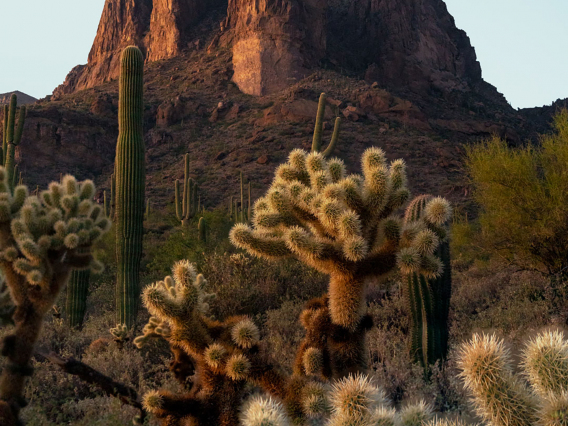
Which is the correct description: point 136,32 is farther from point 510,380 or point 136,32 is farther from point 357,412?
point 510,380

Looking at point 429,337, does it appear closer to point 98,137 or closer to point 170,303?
point 170,303

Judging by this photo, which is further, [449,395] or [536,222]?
[536,222]

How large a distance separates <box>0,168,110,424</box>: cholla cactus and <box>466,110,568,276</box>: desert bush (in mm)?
Answer: 7900

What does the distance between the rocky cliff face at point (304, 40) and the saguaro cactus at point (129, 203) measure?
44.6 m

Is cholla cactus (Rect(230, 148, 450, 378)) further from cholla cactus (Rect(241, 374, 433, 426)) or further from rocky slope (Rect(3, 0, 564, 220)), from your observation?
rocky slope (Rect(3, 0, 564, 220))

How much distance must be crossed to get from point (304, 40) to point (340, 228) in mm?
57552

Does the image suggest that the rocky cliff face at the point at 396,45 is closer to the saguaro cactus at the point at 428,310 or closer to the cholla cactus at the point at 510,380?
the saguaro cactus at the point at 428,310

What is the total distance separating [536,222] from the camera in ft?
31.0

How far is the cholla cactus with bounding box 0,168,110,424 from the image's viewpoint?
304 centimetres

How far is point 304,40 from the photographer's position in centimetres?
5775

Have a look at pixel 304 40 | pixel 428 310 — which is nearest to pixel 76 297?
pixel 428 310

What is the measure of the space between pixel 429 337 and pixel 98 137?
4593 cm

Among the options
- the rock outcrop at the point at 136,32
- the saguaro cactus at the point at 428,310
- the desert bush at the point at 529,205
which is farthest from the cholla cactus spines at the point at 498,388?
the rock outcrop at the point at 136,32

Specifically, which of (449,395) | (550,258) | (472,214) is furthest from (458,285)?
(472,214)
